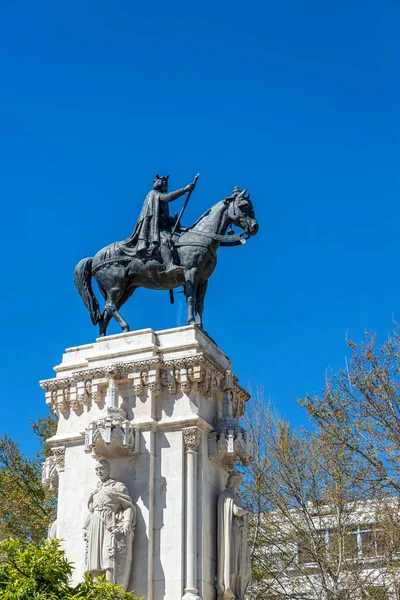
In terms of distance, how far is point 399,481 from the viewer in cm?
2527

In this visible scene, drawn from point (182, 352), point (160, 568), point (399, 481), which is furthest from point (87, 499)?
point (399, 481)

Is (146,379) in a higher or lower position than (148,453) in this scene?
higher

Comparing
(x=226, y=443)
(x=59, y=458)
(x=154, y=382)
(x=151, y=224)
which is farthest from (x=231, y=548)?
(x=151, y=224)

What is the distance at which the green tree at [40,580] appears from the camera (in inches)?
483

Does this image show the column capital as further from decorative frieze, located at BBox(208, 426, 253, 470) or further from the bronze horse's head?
the bronze horse's head

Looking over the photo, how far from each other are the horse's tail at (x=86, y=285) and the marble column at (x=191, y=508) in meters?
3.71

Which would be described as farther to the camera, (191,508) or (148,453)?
(148,453)

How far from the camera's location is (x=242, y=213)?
1800cm

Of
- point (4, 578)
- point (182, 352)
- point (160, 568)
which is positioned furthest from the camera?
point (182, 352)

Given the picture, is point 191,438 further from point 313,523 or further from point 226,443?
point 313,523

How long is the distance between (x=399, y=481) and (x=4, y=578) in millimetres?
14882

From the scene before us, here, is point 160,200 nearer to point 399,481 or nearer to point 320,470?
point 399,481

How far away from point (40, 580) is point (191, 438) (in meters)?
4.20

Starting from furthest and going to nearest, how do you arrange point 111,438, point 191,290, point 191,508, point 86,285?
point 86,285 → point 191,290 → point 111,438 → point 191,508
